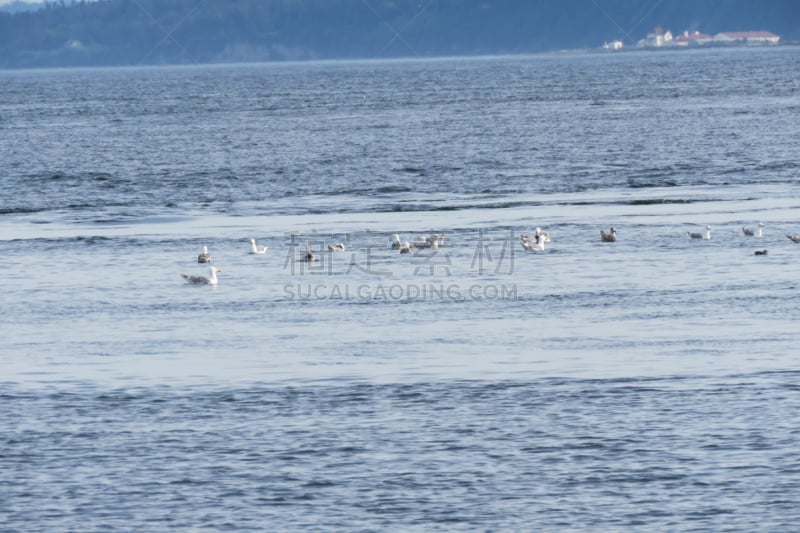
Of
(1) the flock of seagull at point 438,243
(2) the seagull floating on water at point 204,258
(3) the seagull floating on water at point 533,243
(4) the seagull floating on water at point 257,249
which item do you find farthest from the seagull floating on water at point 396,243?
(2) the seagull floating on water at point 204,258

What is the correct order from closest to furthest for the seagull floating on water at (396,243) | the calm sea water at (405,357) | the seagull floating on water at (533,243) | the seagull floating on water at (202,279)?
the calm sea water at (405,357)
the seagull floating on water at (202,279)
the seagull floating on water at (533,243)
the seagull floating on water at (396,243)

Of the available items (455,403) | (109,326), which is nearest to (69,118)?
(109,326)

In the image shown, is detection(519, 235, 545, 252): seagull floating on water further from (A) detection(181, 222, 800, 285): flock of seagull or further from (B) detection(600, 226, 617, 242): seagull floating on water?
(B) detection(600, 226, 617, 242): seagull floating on water

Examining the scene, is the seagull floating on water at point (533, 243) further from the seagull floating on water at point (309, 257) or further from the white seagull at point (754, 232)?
the white seagull at point (754, 232)

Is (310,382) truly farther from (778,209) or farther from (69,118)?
(69,118)

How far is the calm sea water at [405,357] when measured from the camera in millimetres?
18344

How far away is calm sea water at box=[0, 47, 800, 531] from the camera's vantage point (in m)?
18.3

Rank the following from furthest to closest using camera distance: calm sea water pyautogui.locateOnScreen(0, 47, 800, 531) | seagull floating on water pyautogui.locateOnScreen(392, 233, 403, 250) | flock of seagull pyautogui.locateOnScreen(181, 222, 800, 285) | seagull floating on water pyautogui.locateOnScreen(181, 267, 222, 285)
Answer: seagull floating on water pyautogui.locateOnScreen(392, 233, 403, 250), flock of seagull pyautogui.locateOnScreen(181, 222, 800, 285), seagull floating on water pyautogui.locateOnScreen(181, 267, 222, 285), calm sea water pyautogui.locateOnScreen(0, 47, 800, 531)

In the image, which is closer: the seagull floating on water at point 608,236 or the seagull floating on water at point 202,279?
the seagull floating on water at point 202,279

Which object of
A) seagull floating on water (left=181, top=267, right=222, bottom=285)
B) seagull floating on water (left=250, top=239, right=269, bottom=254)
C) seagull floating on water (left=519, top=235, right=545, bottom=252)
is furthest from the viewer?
seagull floating on water (left=250, top=239, right=269, bottom=254)

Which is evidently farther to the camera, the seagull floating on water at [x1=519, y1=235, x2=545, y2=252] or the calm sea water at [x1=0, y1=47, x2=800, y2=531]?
the seagull floating on water at [x1=519, y1=235, x2=545, y2=252]

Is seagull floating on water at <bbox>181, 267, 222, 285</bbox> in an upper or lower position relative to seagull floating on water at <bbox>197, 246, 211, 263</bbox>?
lower

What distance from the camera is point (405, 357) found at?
82.8 feet

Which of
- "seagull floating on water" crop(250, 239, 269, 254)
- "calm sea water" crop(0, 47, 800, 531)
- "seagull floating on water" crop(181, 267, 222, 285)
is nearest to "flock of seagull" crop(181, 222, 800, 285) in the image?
"seagull floating on water" crop(250, 239, 269, 254)
